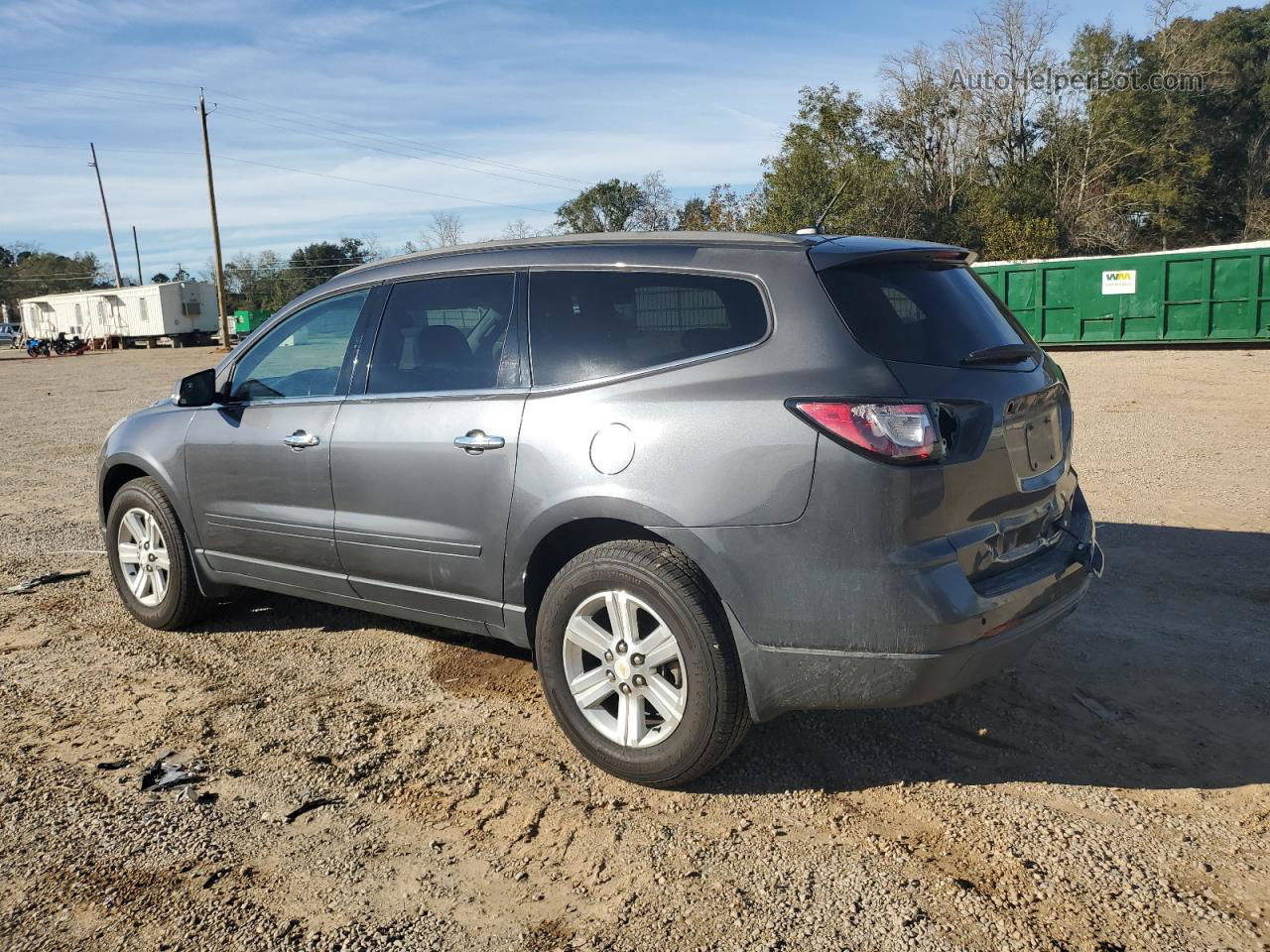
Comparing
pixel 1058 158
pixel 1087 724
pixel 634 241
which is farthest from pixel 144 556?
pixel 1058 158

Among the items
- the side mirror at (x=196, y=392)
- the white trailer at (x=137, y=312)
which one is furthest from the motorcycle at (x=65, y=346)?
the side mirror at (x=196, y=392)

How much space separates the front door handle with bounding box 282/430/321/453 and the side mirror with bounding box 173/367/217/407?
Answer: 674 millimetres

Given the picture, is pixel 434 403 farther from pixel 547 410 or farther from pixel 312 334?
pixel 312 334

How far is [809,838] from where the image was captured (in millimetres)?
3021

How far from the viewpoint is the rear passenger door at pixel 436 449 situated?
3.67 metres

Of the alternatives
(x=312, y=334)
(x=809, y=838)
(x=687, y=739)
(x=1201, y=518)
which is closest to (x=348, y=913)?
(x=687, y=739)

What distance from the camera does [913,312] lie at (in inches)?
127

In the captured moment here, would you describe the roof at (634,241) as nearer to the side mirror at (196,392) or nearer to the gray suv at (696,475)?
the gray suv at (696,475)

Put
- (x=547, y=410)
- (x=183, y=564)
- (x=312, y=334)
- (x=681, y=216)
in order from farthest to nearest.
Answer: (x=681, y=216), (x=183, y=564), (x=312, y=334), (x=547, y=410)

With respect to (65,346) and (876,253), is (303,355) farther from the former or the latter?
(65,346)

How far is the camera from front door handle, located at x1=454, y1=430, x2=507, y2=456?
360 cm

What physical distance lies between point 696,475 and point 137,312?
2338 inches

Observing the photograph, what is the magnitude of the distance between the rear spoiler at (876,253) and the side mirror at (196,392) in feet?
9.89

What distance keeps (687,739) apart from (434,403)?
1.63 m
